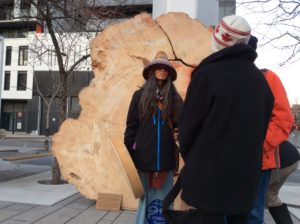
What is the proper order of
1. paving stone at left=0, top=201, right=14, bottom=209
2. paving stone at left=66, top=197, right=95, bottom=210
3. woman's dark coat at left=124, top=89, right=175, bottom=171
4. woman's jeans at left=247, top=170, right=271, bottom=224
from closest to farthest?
woman's jeans at left=247, top=170, right=271, bottom=224, woman's dark coat at left=124, top=89, right=175, bottom=171, paving stone at left=0, top=201, right=14, bottom=209, paving stone at left=66, top=197, right=95, bottom=210

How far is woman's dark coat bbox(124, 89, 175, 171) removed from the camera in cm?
362

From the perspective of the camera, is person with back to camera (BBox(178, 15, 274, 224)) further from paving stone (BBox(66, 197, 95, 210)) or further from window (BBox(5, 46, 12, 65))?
window (BBox(5, 46, 12, 65))

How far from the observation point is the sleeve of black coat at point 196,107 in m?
2.29

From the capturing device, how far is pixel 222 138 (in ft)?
7.45

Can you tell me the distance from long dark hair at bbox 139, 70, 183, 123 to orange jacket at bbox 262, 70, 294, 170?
0.77 m

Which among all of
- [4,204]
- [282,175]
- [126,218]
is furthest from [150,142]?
[4,204]

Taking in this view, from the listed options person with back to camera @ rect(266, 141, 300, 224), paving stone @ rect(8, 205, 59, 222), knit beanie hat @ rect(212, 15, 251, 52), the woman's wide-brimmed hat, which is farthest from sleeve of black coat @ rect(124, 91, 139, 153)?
paving stone @ rect(8, 205, 59, 222)

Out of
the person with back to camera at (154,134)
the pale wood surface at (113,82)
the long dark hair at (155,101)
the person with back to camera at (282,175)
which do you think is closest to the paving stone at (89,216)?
the pale wood surface at (113,82)

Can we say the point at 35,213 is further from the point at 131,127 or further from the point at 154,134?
the point at 154,134

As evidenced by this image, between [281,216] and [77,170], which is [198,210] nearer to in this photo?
[281,216]

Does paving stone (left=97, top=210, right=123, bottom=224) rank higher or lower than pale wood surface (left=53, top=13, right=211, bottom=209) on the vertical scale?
lower

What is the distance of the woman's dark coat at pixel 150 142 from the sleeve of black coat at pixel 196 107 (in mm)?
1259

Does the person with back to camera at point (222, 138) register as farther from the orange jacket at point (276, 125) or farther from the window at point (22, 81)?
the window at point (22, 81)

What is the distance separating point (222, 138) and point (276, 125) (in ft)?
4.23
